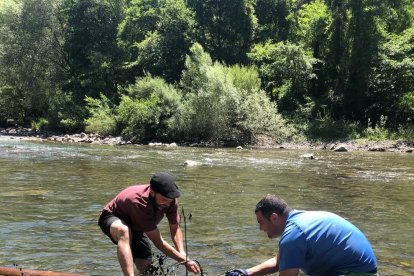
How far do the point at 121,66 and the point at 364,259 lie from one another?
4205cm

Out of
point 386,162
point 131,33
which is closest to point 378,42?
point 386,162

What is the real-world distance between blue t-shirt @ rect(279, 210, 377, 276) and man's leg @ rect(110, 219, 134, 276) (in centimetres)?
175

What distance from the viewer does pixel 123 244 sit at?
5184 millimetres

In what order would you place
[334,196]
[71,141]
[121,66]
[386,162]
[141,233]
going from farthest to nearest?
[121,66]
[71,141]
[386,162]
[334,196]
[141,233]

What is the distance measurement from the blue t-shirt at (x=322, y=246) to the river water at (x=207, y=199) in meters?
3.00

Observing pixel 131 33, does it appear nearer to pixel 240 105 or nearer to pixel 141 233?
pixel 240 105

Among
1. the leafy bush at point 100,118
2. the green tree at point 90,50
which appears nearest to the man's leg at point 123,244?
the leafy bush at point 100,118

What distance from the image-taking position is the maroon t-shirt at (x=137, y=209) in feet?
17.6

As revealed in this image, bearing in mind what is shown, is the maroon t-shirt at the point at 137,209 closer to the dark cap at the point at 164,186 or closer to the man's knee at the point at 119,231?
the man's knee at the point at 119,231

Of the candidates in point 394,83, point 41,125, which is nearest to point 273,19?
point 394,83

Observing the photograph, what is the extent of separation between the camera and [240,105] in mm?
30812

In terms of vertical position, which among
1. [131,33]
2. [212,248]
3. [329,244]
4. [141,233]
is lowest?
[212,248]

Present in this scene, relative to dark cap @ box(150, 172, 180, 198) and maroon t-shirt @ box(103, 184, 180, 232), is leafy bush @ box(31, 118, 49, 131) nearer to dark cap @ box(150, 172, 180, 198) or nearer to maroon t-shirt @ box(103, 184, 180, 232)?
maroon t-shirt @ box(103, 184, 180, 232)

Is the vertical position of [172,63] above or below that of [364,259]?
above
